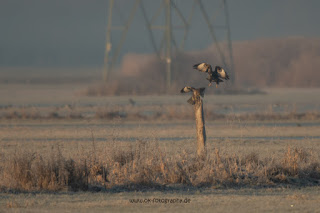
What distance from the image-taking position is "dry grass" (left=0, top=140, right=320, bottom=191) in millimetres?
11820

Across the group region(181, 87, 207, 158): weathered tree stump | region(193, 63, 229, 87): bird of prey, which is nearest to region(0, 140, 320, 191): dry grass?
region(181, 87, 207, 158): weathered tree stump

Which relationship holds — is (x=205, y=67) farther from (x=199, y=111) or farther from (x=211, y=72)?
(x=199, y=111)

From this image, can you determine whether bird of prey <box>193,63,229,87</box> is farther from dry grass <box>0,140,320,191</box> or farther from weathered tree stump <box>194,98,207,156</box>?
dry grass <box>0,140,320,191</box>

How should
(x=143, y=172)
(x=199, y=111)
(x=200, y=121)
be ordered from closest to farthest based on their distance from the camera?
(x=143, y=172)
(x=199, y=111)
(x=200, y=121)

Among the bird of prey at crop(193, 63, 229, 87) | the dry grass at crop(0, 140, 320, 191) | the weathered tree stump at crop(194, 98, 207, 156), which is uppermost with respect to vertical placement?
the bird of prey at crop(193, 63, 229, 87)

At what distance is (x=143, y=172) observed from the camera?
1226 centimetres

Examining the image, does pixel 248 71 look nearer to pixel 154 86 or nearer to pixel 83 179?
pixel 154 86

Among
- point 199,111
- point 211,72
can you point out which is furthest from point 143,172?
point 211,72

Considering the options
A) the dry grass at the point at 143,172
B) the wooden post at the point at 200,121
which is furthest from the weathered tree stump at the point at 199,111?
the dry grass at the point at 143,172

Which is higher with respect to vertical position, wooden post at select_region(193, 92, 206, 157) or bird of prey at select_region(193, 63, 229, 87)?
bird of prey at select_region(193, 63, 229, 87)

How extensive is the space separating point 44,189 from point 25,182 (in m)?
0.38

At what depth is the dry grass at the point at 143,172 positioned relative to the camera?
1182cm

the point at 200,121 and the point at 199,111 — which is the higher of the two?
the point at 199,111

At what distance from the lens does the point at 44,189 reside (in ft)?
38.4
